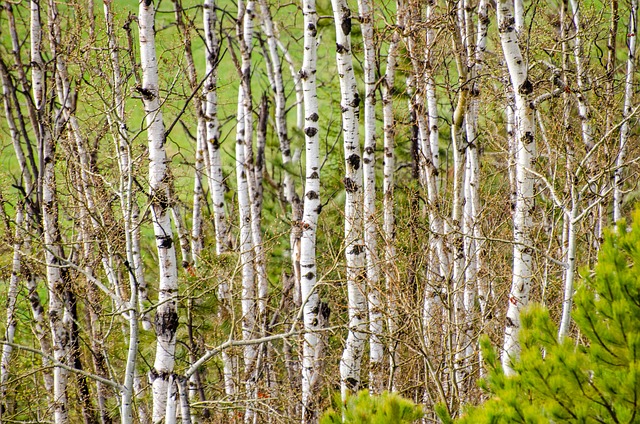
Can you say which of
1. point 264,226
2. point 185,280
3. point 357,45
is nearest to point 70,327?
point 185,280

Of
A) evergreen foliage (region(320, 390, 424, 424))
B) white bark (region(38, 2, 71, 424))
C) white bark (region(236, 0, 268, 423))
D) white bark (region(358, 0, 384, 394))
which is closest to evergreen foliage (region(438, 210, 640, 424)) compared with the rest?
evergreen foliage (region(320, 390, 424, 424))

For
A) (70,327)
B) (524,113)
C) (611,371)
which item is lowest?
(611,371)

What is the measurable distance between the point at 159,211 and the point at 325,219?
134 inches

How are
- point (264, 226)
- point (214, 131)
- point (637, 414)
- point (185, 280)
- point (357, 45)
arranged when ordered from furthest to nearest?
point (264, 226)
point (357, 45)
point (214, 131)
point (185, 280)
point (637, 414)

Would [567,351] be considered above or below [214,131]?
below

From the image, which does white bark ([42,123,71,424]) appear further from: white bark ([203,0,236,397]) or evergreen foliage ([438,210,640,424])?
evergreen foliage ([438,210,640,424])

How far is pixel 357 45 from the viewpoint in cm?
1301

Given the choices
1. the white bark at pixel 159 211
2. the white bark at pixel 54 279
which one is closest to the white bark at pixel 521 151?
the white bark at pixel 159 211

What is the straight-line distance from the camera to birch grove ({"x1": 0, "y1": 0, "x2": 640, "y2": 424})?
6.57m

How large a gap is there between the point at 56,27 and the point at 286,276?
586 centimetres

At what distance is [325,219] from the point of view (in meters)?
10.0

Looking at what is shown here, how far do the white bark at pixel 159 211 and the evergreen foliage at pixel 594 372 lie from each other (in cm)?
387

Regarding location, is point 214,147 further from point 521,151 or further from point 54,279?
point 521,151

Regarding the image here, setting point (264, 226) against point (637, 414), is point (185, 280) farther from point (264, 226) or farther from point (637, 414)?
point (637, 414)
